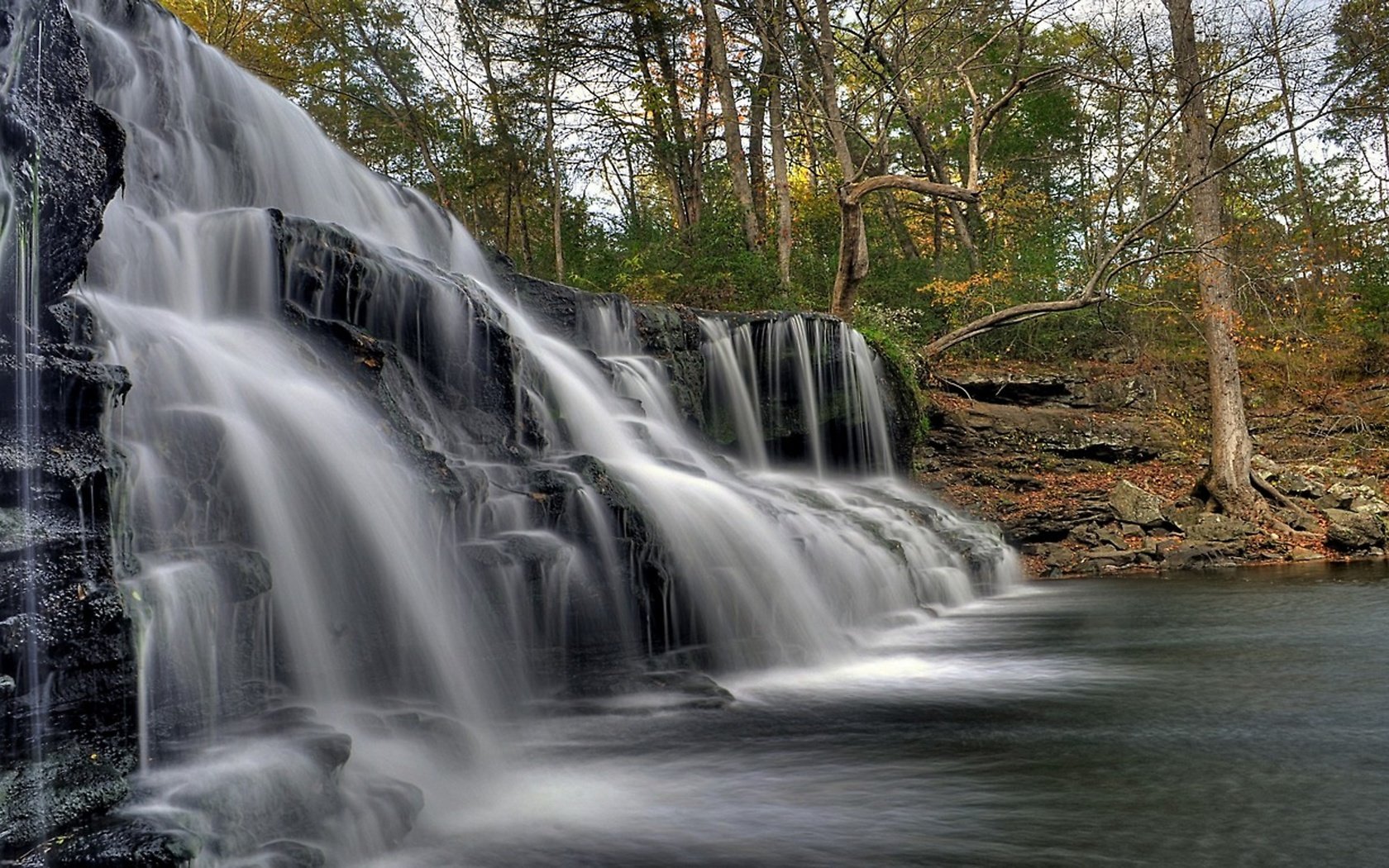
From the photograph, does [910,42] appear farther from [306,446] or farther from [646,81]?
[306,446]

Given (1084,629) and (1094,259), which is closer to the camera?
(1084,629)

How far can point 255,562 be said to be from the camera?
4012mm

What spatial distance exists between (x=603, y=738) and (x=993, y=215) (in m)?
20.9

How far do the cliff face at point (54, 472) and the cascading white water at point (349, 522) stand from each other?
0.84ft

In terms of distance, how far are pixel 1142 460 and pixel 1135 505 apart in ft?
10.9

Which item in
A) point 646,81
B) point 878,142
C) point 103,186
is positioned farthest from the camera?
point 646,81

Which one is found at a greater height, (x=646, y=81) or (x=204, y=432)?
(x=646, y=81)

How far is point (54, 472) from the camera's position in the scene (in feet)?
9.82

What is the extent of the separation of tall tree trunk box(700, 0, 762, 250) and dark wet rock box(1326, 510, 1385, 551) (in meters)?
9.88

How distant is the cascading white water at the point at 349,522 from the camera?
11.6ft

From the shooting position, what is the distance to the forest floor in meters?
12.3

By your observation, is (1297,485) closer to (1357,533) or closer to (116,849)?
(1357,533)

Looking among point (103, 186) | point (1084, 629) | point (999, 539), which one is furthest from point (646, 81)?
point (103, 186)

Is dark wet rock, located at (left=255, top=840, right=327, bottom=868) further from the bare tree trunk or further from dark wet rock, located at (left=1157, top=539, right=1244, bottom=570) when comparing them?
the bare tree trunk
